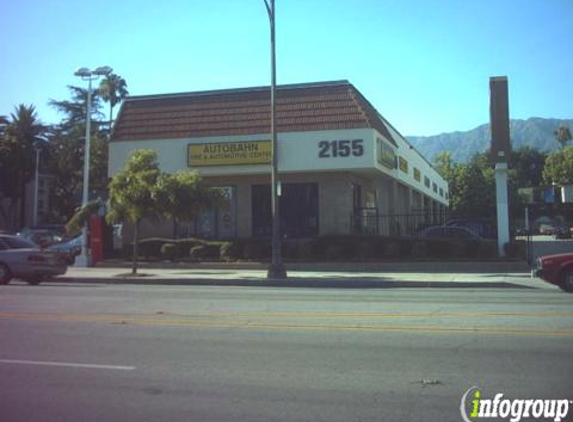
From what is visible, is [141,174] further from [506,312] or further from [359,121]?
[506,312]

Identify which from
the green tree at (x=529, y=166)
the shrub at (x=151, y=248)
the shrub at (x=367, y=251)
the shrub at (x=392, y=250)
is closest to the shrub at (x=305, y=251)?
the shrub at (x=367, y=251)

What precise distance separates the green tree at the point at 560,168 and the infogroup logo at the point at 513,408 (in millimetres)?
76766

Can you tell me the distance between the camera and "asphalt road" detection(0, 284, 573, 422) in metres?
5.93

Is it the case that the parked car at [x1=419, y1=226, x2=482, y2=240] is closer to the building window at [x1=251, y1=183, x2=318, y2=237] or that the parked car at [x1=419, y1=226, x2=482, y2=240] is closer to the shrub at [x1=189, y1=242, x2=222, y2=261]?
the building window at [x1=251, y1=183, x2=318, y2=237]

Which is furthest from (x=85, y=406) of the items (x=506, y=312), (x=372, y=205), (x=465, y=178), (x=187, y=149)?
(x=465, y=178)

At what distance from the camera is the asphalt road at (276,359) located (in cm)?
593

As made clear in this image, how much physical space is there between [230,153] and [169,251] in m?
5.42

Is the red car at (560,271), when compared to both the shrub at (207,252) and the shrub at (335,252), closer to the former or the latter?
the shrub at (335,252)

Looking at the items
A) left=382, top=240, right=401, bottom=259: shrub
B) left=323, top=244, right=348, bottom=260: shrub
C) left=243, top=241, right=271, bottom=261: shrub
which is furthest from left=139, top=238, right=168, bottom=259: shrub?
left=382, top=240, right=401, bottom=259: shrub

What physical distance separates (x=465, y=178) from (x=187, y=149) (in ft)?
174

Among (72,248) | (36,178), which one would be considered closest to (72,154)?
(36,178)

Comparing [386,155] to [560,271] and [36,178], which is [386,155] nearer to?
[560,271]

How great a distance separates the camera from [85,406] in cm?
600

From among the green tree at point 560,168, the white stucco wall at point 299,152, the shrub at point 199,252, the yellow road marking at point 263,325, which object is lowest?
the yellow road marking at point 263,325
